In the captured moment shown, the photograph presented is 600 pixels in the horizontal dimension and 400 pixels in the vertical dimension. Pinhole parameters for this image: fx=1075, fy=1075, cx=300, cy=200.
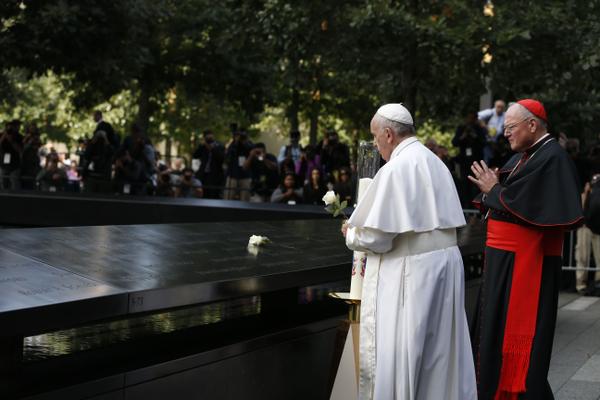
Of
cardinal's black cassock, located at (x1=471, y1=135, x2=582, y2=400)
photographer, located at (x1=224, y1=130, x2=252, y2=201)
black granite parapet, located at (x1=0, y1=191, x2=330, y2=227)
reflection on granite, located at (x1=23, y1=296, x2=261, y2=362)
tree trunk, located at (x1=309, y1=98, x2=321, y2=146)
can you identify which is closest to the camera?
reflection on granite, located at (x1=23, y1=296, x2=261, y2=362)

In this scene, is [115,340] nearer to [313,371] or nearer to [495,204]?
[313,371]

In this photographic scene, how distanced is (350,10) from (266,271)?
11.8 metres

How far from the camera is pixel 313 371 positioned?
6770 mm

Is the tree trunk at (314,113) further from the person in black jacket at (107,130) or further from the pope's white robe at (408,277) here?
the pope's white robe at (408,277)

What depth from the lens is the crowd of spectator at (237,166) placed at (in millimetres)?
17266

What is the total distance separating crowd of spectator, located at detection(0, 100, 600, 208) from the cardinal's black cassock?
31.4 ft

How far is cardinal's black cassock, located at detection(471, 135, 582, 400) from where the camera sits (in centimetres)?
691

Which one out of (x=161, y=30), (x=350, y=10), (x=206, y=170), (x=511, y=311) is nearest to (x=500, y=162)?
(x=350, y=10)

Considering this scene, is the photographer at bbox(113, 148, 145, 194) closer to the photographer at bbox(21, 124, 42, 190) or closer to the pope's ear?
the photographer at bbox(21, 124, 42, 190)

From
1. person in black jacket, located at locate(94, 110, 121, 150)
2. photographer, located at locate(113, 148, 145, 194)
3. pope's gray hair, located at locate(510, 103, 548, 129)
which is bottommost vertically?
photographer, located at locate(113, 148, 145, 194)

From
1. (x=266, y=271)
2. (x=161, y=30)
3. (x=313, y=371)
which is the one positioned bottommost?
(x=313, y=371)

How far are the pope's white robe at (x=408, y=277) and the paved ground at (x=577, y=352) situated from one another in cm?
276

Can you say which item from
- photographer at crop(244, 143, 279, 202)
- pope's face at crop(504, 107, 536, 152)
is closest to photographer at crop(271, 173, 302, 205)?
photographer at crop(244, 143, 279, 202)

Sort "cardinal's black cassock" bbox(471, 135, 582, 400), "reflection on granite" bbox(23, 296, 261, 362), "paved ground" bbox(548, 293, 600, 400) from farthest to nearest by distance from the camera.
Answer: "paved ground" bbox(548, 293, 600, 400)
"cardinal's black cassock" bbox(471, 135, 582, 400)
"reflection on granite" bbox(23, 296, 261, 362)
